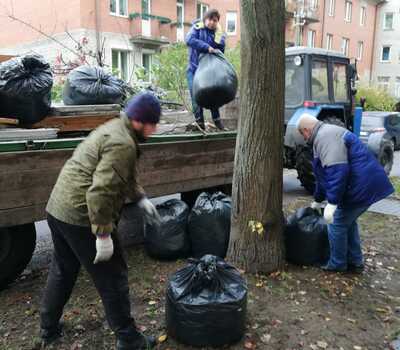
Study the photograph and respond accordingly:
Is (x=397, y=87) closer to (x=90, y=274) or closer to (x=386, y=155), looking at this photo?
(x=386, y=155)

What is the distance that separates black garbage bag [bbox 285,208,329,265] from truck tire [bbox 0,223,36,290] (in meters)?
2.28

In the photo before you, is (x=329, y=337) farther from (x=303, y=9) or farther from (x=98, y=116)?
(x=303, y=9)

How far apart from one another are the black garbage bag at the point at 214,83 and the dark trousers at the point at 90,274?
7.92ft

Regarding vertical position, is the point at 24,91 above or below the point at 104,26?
below

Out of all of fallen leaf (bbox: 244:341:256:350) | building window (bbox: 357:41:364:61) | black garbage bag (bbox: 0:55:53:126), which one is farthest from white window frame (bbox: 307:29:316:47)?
fallen leaf (bbox: 244:341:256:350)

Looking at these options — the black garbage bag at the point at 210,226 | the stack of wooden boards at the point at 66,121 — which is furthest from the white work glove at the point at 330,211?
the stack of wooden boards at the point at 66,121

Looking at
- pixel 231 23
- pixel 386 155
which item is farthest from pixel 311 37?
pixel 386 155

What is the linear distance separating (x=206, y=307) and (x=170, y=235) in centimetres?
139

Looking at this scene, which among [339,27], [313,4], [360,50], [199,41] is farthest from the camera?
[360,50]

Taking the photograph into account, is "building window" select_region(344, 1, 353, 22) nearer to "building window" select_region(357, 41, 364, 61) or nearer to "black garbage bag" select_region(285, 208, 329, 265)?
"building window" select_region(357, 41, 364, 61)

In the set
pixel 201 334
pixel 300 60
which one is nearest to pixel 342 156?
pixel 201 334

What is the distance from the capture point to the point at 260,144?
3.55 meters

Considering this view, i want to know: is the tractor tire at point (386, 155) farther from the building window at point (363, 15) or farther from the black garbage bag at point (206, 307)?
the building window at point (363, 15)

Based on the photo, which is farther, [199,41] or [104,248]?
[199,41]
